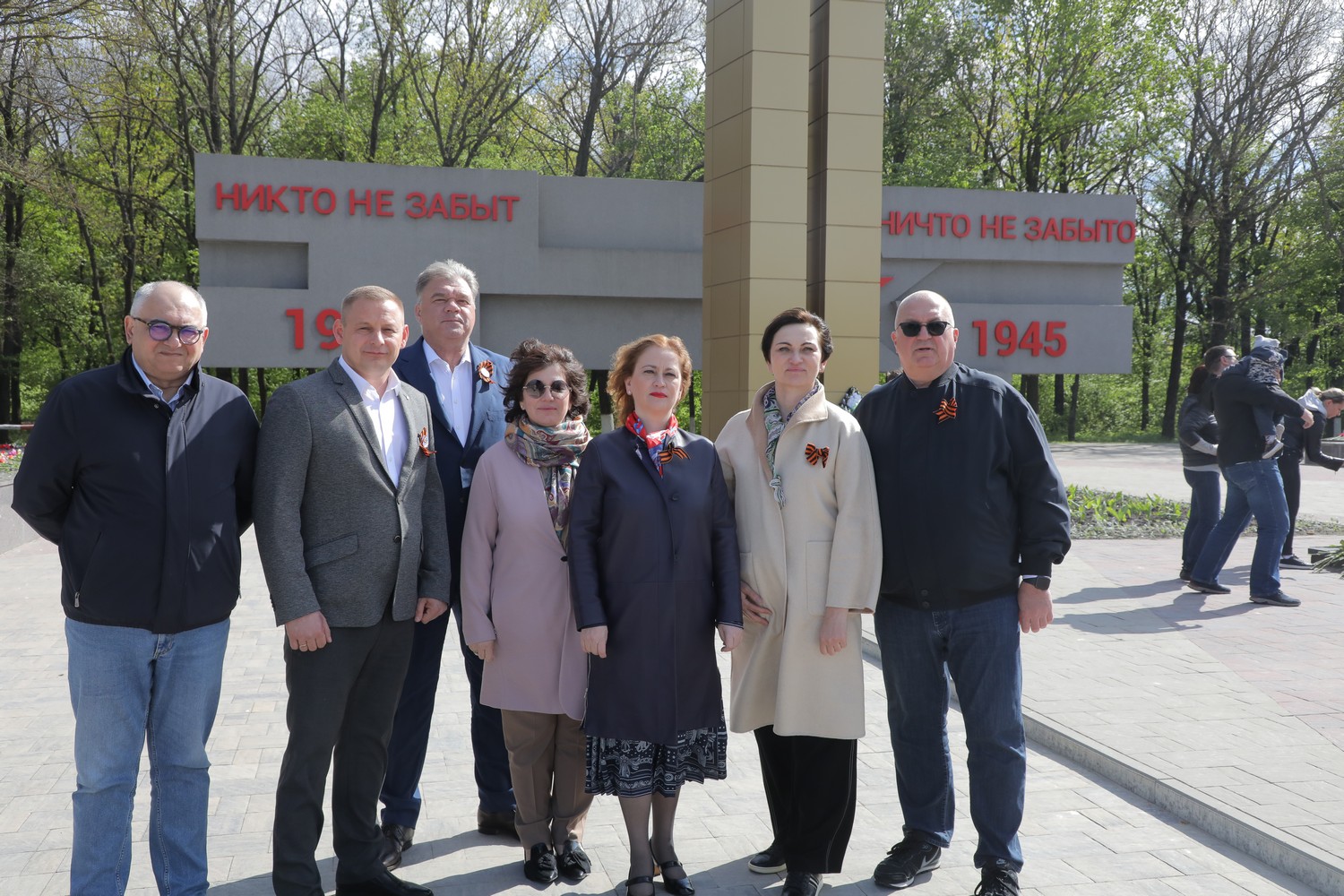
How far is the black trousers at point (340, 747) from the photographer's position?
335 cm

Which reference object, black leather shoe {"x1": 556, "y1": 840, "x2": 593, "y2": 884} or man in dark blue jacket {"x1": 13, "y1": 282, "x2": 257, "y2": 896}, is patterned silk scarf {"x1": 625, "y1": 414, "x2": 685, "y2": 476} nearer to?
man in dark blue jacket {"x1": 13, "y1": 282, "x2": 257, "y2": 896}

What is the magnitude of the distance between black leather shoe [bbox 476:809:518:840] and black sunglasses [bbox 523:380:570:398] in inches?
67.0

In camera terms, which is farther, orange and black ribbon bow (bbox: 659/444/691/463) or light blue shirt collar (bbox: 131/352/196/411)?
orange and black ribbon bow (bbox: 659/444/691/463)

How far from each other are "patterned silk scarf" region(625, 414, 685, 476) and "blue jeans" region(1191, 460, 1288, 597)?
6575mm

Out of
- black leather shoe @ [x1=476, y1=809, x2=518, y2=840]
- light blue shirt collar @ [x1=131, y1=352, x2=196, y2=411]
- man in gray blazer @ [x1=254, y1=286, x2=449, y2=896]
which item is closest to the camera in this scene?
light blue shirt collar @ [x1=131, y1=352, x2=196, y2=411]

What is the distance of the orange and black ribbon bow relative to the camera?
3537 millimetres

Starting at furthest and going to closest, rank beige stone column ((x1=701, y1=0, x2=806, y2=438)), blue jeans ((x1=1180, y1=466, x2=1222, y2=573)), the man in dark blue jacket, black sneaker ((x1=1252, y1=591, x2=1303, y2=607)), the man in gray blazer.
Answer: beige stone column ((x1=701, y1=0, x2=806, y2=438))
blue jeans ((x1=1180, y1=466, x2=1222, y2=573))
black sneaker ((x1=1252, y1=591, x2=1303, y2=607))
the man in gray blazer
the man in dark blue jacket

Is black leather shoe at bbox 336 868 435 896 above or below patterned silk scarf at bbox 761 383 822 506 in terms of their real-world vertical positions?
below

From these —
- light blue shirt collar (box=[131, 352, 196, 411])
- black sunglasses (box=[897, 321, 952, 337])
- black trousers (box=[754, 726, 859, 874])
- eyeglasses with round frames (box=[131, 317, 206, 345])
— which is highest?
black sunglasses (box=[897, 321, 952, 337])

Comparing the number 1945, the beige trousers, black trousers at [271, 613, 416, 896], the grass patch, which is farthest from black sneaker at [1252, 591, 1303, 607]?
the number 1945

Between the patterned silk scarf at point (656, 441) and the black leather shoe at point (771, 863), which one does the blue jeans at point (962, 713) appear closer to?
the black leather shoe at point (771, 863)

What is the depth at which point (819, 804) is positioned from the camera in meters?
3.55

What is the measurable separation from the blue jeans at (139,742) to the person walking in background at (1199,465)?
8628 millimetres

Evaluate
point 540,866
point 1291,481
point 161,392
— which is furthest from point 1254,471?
point 161,392
